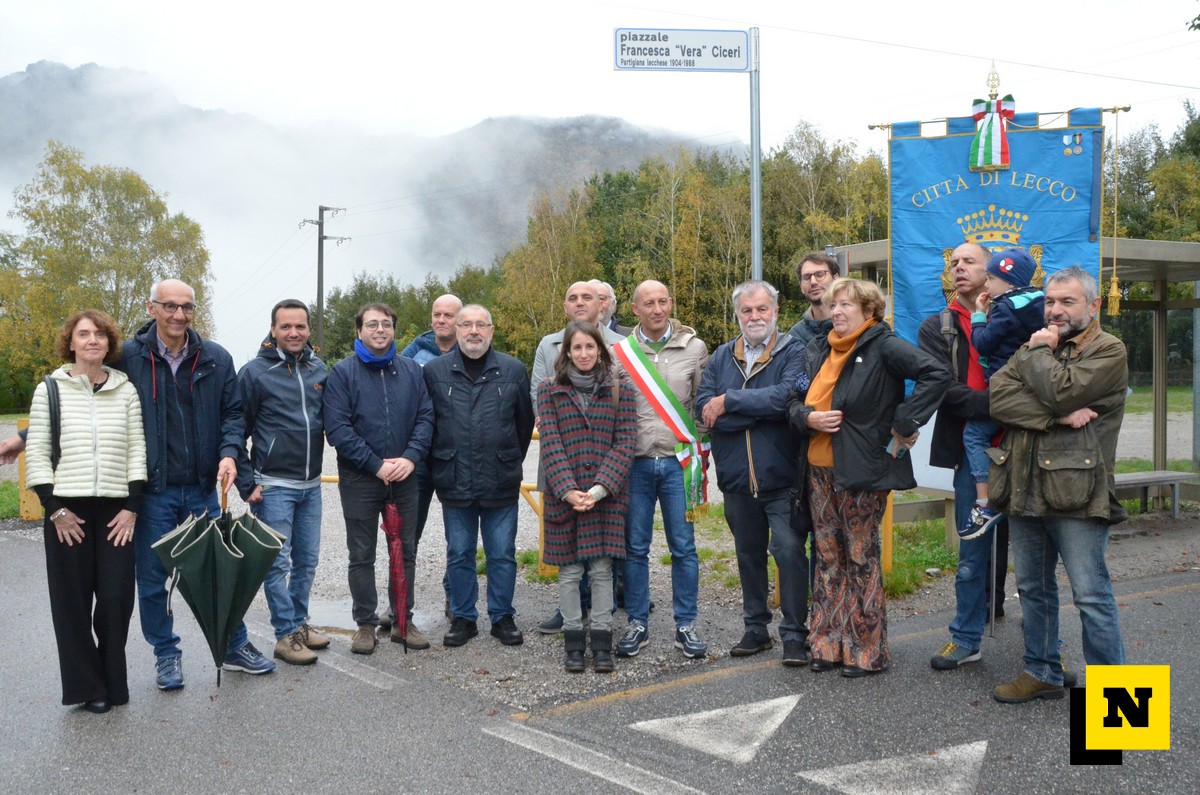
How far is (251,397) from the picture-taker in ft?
17.8

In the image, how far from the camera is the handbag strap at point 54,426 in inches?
185

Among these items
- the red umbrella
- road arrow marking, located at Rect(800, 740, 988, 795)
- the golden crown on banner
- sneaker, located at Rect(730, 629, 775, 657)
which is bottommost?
road arrow marking, located at Rect(800, 740, 988, 795)

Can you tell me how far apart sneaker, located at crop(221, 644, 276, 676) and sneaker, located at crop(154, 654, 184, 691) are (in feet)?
0.79

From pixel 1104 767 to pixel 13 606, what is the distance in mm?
6903

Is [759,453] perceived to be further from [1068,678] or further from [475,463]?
[1068,678]

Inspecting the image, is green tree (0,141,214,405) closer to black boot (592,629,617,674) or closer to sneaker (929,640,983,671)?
black boot (592,629,617,674)

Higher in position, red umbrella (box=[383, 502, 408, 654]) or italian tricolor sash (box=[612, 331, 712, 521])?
italian tricolor sash (box=[612, 331, 712, 521])

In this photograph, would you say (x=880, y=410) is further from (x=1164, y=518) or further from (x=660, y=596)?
(x=1164, y=518)

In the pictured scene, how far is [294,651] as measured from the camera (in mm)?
5406

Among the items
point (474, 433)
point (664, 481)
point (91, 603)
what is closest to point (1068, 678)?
point (664, 481)

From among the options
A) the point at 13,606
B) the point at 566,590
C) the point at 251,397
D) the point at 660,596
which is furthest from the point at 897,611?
the point at 13,606

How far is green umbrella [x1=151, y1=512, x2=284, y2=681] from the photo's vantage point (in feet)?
15.6

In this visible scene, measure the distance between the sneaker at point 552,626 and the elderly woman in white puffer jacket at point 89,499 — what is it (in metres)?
2.33

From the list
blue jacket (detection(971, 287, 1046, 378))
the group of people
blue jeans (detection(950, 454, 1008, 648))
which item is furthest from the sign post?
blue jeans (detection(950, 454, 1008, 648))
